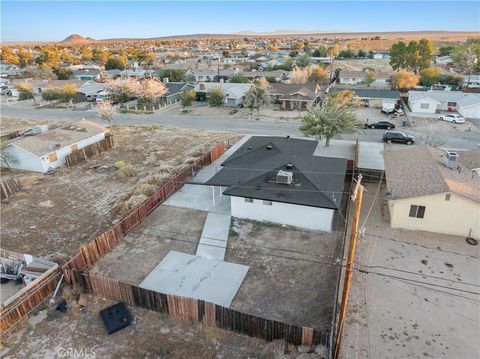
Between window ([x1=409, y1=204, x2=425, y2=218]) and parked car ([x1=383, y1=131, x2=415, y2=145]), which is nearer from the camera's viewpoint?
window ([x1=409, y1=204, x2=425, y2=218])

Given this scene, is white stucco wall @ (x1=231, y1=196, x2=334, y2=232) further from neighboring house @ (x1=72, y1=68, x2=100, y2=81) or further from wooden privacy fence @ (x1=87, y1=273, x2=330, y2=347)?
neighboring house @ (x1=72, y1=68, x2=100, y2=81)

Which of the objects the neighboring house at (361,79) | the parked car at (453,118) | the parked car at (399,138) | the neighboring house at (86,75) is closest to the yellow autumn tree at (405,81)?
the neighboring house at (361,79)

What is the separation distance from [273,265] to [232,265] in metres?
2.11

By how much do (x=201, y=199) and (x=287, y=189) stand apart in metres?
6.90

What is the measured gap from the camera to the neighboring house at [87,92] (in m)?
65.5

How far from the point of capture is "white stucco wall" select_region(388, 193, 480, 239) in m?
18.7

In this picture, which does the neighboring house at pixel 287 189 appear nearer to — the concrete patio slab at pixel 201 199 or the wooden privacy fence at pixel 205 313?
the concrete patio slab at pixel 201 199

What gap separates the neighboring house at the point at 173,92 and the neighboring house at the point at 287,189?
40138 millimetres

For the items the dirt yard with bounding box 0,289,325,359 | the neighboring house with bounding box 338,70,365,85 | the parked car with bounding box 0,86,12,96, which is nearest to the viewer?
the dirt yard with bounding box 0,289,325,359

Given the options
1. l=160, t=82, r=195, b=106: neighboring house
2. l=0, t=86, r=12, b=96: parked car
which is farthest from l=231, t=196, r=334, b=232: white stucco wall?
l=0, t=86, r=12, b=96: parked car

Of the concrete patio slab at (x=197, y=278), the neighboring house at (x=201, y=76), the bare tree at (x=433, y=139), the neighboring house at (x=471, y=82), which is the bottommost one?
the concrete patio slab at (x=197, y=278)

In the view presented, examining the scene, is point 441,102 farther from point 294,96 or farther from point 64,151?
point 64,151

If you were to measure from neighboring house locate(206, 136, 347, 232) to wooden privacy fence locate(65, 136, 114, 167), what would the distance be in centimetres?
1744

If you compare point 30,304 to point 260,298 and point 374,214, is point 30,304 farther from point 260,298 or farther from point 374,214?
point 374,214
